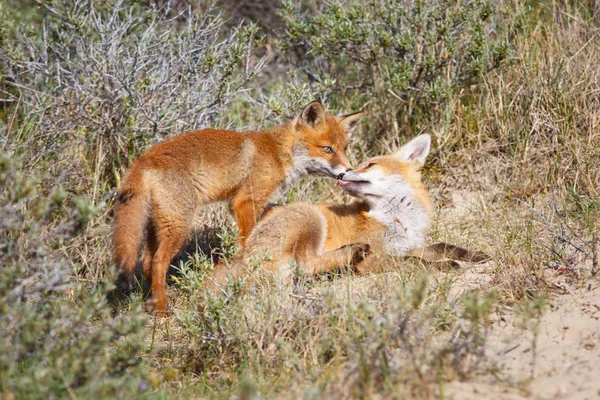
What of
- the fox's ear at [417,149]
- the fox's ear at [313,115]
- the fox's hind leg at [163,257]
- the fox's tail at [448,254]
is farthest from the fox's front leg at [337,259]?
the fox's ear at [313,115]

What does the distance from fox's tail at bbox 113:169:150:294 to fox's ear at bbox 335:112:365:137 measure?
222 cm

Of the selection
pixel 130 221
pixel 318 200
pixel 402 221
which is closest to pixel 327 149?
pixel 318 200

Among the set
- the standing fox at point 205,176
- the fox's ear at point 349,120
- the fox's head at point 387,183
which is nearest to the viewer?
the standing fox at point 205,176

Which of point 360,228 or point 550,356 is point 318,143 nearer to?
point 360,228

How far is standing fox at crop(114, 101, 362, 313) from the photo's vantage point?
4.41 metres

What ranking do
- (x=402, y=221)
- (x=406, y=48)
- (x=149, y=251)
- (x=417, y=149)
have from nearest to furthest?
(x=149, y=251)
(x=402, y=221)
(x=417, y=149)
(x=406, y=48)

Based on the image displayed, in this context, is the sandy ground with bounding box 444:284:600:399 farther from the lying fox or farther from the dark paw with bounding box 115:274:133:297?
the dark paw with bounding box 115:274:133:297

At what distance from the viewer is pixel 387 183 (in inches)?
201

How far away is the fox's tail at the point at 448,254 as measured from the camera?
4.62 m

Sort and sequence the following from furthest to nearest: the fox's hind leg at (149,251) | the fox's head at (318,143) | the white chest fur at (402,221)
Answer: the fox's head at (318,143), the white chest fur at (402,221), the fox's hind leg at (149,251)

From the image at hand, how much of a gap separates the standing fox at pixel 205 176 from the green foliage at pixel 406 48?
807 mm

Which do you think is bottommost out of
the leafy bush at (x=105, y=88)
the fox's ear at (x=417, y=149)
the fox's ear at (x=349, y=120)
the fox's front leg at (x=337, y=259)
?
the fox's front leg at (x=337, y=259)

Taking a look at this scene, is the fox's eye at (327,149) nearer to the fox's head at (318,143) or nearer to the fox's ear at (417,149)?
the fox's head at (318,143)

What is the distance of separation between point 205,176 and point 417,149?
1.86 metres
